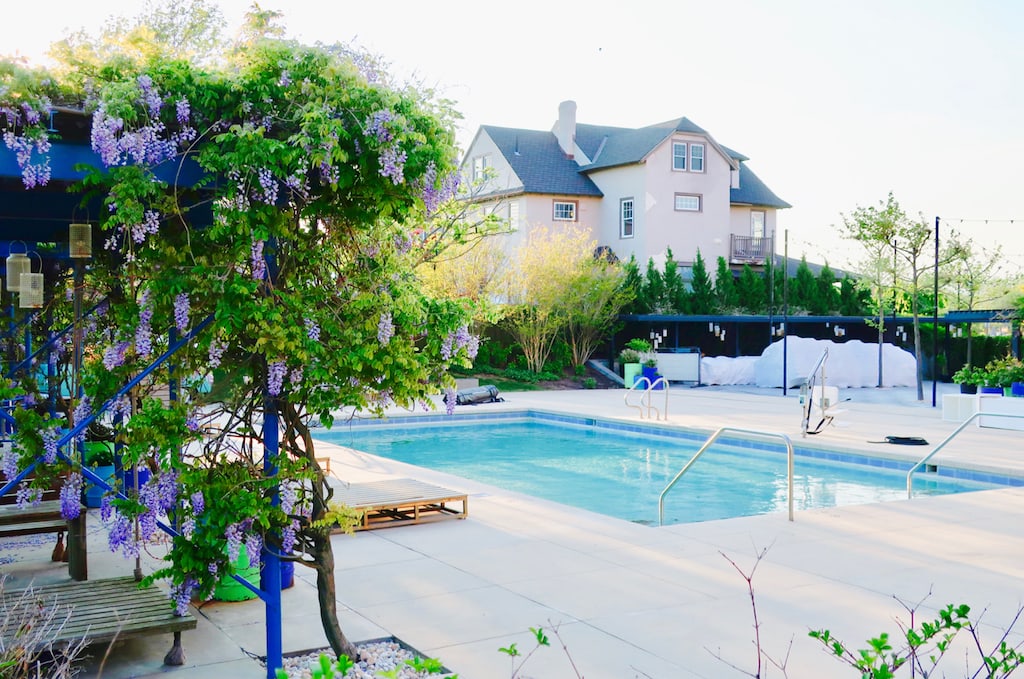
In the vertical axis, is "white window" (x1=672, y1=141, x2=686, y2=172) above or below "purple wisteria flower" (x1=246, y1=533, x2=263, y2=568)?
above

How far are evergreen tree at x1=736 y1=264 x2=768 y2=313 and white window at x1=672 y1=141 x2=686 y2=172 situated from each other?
4.38 meters

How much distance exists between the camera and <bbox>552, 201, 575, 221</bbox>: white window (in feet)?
107

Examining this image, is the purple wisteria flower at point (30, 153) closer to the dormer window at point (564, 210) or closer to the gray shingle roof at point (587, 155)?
the gray shingle roof at point (587, 155)

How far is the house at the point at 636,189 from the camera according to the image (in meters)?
31.5

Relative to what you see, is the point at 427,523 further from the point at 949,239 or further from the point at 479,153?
the point at 479,153

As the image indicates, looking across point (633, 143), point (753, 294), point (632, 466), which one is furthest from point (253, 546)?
point (633, 143)

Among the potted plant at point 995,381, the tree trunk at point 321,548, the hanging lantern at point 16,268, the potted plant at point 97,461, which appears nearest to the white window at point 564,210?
the potted plant at point 995,381

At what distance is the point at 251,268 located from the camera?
4121mm

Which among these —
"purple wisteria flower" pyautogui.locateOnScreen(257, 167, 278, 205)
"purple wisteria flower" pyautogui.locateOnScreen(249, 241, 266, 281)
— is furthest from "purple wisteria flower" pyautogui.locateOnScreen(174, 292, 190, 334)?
"purple wisteria flower" pyautogui.locateOnScreen(257, 167, 278, 205)

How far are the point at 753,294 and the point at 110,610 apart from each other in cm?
2729

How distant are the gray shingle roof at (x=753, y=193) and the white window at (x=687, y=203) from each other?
1.98 meters

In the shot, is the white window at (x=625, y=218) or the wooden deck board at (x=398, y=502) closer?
the wooden deck board at (x=398, y=502)

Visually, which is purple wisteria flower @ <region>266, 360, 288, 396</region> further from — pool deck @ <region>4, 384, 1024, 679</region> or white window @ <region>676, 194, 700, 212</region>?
white window @ <region>676, 194, 700, 212</region>

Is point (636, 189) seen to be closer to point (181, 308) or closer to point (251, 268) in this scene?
point (251, 268)
